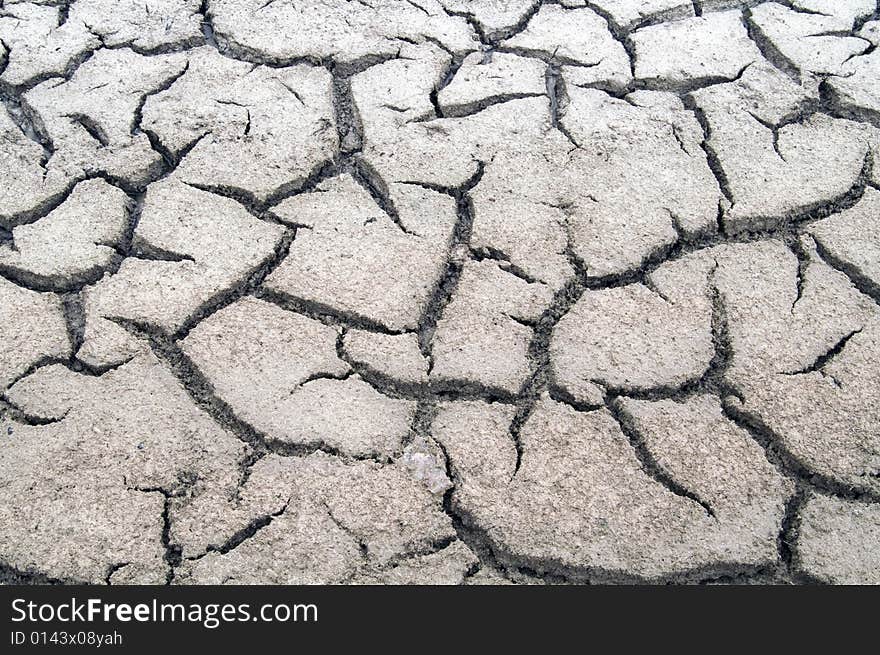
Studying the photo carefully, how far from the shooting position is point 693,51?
3.16m

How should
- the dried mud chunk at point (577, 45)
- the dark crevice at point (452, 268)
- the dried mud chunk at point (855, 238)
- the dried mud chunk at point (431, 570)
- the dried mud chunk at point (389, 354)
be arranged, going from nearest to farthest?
the dried mud chunk at point (431, 570)
the dried mud chunk at point (389, 354)
the dark crevice at point (452, 268)
the dried mud chunk at point (855, 238)
the dried mud chunk at point (577, 45)

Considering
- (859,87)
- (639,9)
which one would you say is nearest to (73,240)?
(639,9)

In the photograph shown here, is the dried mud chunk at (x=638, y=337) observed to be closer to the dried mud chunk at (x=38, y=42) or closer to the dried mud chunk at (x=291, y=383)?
the dried mud chunk at (x=291, y=383)

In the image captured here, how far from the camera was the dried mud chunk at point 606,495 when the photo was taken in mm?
1793

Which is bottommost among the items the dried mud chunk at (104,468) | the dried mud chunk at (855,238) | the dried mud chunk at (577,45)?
the dried mud chunk at (104,468)

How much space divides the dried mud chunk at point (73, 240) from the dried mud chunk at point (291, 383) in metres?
0.40

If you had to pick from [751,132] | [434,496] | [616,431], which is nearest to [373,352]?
[434,496]

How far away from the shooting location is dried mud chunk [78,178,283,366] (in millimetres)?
2164

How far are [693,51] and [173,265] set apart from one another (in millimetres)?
2023

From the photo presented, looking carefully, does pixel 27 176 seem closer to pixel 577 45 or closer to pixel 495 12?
pixel 495 12

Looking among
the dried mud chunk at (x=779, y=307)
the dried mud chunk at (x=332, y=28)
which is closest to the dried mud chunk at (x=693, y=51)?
the dried mud chunk at (x=332, y=28)

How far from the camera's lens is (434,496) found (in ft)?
6.14

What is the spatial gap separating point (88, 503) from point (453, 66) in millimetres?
1952

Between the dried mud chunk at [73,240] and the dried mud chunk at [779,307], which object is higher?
the dried mud chunk at [779,307]
